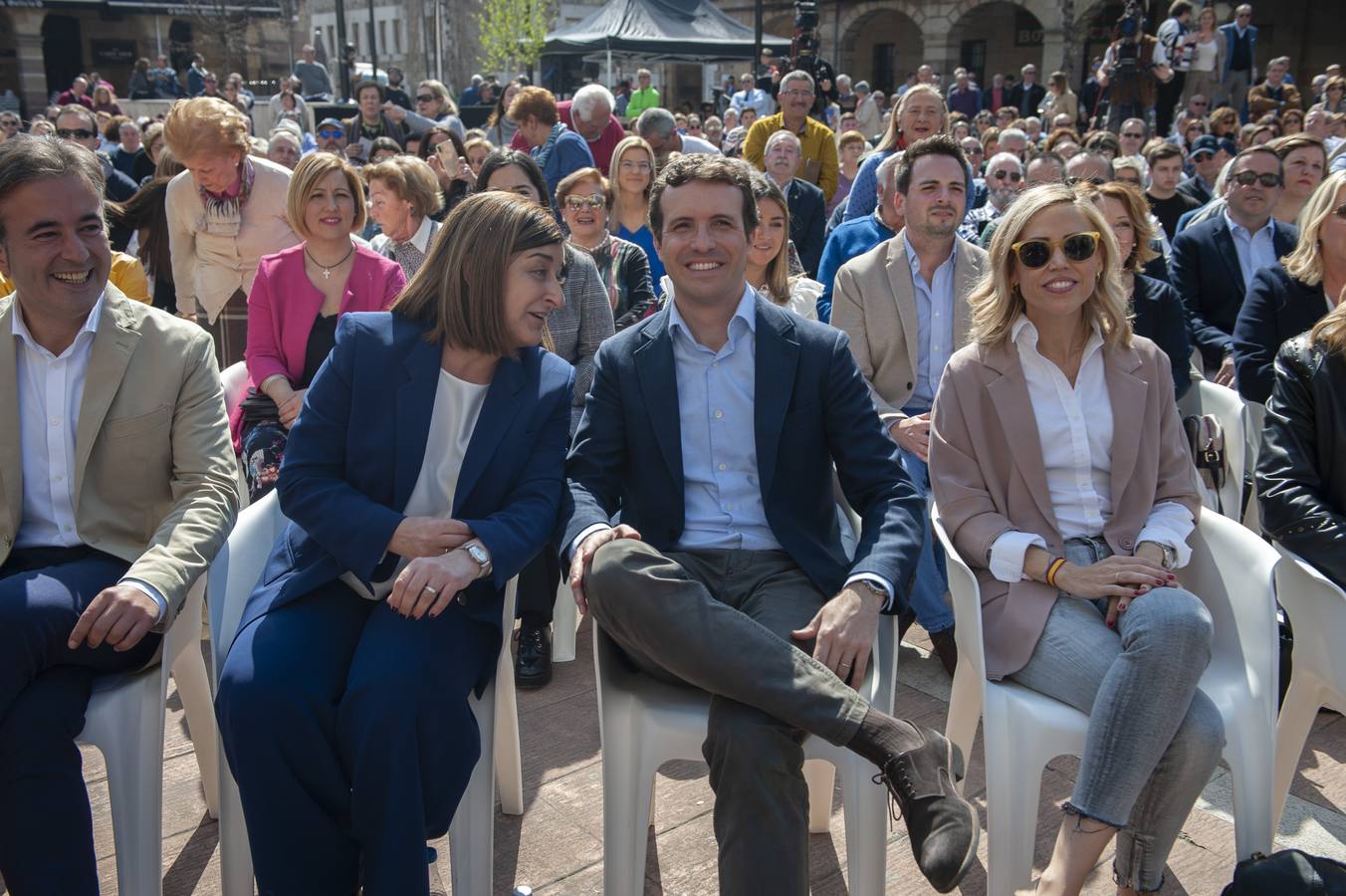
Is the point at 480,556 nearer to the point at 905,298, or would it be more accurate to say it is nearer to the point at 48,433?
the point at 48,433

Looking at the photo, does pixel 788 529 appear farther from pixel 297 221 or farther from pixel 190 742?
pixel 297 221

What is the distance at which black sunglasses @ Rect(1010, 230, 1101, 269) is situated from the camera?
2822mm

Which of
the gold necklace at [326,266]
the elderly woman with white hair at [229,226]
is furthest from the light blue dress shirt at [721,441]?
the elderly woman with white hair at [229,226]

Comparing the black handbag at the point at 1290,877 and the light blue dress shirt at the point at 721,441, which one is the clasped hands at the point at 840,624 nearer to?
the light blue dress shirt at the point at 721,441

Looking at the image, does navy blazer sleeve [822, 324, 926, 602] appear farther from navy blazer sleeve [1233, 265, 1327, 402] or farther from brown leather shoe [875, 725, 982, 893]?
navy blazer sleeve [1233, 265, 1327, 402]

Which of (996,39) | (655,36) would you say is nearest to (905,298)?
(655,36)

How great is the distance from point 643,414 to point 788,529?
1.47 ft

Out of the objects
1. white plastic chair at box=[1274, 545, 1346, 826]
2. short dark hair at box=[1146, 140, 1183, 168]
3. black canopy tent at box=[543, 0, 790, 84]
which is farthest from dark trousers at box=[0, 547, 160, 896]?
black canopy tent at box=[543, 0, 790, 84]

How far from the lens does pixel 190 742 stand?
10.9 feet

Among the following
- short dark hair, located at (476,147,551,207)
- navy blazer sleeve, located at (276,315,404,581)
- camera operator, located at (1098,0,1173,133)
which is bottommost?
navy blazer sleeve, located at (276,315,404,581)

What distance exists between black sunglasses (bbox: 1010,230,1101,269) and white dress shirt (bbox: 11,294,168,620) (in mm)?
2245

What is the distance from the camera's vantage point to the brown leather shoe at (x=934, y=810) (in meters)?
2.06

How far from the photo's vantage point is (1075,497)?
110 inches

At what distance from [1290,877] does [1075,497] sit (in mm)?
965
